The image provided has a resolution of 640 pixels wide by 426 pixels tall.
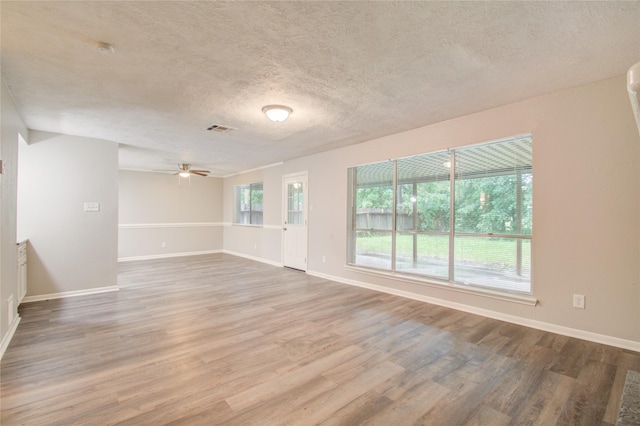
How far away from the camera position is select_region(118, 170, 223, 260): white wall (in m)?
7.71

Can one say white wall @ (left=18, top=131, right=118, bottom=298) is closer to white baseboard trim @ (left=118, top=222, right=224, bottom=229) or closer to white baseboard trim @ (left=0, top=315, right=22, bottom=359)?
white baseboard trim @ (left=0, top=315, right=22, bottom=359)

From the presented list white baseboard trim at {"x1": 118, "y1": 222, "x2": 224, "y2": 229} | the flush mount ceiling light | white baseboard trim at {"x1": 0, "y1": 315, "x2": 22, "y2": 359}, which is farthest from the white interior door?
A: white baseboard trim at {"x1": 0, "y1": 315, "x2": 22, "y2": 359}

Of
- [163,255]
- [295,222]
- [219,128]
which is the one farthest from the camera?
[163,255]

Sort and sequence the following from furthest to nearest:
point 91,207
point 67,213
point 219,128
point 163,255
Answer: point 163,255, point 91,207, point 67,213, point 219,128

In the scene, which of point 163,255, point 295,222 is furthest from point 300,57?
point 163,255

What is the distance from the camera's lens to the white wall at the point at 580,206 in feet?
8.53

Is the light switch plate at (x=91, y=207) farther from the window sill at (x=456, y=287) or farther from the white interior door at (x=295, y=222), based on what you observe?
the window sill at (x=456, y=287)

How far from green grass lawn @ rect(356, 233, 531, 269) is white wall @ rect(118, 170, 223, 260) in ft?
20.0

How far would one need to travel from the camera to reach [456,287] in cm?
373

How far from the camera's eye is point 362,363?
7.79 ft

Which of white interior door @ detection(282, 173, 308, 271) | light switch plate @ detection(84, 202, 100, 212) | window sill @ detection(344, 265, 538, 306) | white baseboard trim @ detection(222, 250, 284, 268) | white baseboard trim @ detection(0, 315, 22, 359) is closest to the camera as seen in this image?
white baseboard trim @ detection(0, 315, 22, 359)

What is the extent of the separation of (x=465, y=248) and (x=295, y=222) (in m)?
3.66

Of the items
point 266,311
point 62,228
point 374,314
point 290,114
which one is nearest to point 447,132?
point 290,114

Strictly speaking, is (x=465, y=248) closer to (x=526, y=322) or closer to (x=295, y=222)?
(x=526, y=322)
